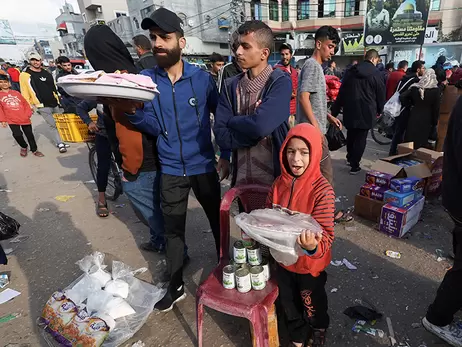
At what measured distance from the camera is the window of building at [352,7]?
84.6ft

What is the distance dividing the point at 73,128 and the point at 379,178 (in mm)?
4006

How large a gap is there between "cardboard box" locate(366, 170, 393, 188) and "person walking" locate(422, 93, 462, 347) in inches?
60.7

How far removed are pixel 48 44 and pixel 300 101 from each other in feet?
218

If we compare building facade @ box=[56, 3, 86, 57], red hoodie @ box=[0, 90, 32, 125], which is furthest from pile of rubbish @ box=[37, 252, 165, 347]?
building facade @ box=[56, 3, 86, 57]

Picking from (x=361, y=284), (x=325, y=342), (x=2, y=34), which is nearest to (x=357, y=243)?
(x=361, y=284)

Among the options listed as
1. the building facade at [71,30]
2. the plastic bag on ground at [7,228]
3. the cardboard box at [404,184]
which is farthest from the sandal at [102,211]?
the building facade at [71,30]

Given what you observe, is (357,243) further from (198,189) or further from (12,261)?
(12,261)

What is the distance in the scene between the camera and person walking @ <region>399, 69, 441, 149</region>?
166 inches

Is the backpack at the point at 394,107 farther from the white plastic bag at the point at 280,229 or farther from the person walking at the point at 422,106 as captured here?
the white plastic bag at the point at 280,229

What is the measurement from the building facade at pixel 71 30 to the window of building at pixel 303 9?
97.3 feet

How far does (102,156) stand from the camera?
3.57 meters

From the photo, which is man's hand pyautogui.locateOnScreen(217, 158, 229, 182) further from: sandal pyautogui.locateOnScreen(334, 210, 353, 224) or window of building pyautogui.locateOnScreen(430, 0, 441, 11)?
window of building pyautogui.locateOnScreen(430, 0, 441, 11)

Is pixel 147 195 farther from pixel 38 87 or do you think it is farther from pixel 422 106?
pixel 38 87

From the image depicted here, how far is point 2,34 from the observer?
44.7 metres
